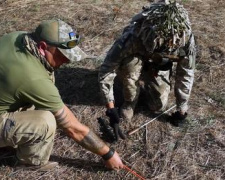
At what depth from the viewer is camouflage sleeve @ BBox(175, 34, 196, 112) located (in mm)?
3806

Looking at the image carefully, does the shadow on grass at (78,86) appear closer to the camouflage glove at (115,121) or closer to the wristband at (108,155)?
the camouflage glove at (115,121)

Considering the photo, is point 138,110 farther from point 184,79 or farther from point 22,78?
point 22,78

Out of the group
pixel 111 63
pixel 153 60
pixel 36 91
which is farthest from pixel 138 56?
pixel 36 91

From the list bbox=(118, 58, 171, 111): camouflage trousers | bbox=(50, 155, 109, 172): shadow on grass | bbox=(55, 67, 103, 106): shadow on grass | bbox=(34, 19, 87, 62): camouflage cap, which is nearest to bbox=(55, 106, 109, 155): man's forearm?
bbox=(50, 155, 109, 172): shadow on grass

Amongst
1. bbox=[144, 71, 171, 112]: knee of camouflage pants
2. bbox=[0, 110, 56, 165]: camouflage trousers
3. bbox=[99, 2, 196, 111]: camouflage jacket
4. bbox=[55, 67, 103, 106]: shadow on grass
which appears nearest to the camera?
bbox=[0, 110, 56, 165]: camouflage trousers

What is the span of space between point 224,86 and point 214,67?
0.37 metres

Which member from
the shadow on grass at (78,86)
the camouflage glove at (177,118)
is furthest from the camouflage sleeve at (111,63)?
the camouflage glove at (177,118)

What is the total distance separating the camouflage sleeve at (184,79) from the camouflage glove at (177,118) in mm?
77

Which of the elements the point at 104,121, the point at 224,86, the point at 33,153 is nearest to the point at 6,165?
the point at 33,153

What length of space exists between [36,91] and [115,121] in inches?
44.3

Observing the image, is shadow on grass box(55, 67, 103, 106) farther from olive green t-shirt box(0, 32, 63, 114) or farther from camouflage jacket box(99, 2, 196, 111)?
olive green t-shirt box(0, 32, 63, 114)

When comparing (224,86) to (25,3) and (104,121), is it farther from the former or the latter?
(25,3)

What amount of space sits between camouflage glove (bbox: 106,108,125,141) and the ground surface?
0.28 feet

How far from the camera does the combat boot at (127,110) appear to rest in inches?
159
